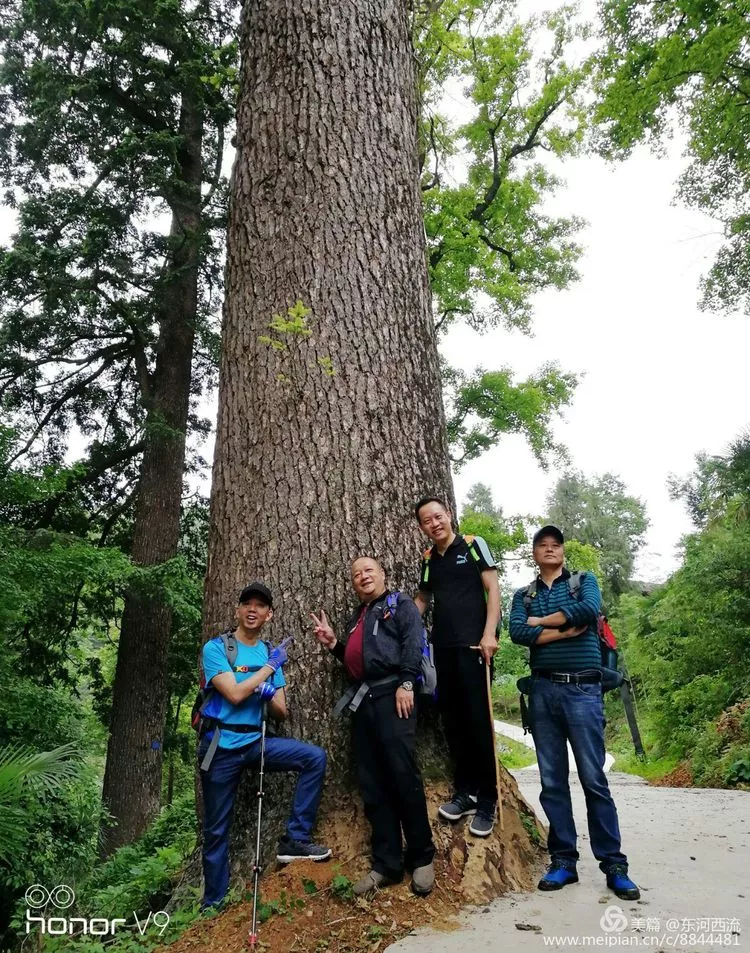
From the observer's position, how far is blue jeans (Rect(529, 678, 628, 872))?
341 centimetres

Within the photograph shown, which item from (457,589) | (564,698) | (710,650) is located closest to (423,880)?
(564,698)

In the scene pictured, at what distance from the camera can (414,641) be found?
3.44 metres

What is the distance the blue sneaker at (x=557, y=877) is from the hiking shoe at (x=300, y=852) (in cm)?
103

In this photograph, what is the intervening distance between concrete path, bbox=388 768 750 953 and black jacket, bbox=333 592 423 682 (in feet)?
3.52

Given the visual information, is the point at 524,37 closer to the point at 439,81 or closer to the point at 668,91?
the point at 439,81

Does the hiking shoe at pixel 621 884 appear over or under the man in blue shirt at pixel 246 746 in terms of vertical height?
under

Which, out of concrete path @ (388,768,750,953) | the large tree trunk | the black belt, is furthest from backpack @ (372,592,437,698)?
the large tree trunk

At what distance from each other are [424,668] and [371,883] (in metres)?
0.97

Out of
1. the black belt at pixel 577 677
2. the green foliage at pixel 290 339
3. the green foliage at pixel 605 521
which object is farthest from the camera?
the green foliage at pixel 605 521

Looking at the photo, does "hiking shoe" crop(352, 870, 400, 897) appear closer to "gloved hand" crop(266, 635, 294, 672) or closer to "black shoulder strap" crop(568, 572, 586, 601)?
"gloved hand" crop(266, 635, 294, 672)

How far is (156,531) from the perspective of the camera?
33.3 ft

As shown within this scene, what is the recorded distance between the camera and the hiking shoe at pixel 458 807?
3.41 metres

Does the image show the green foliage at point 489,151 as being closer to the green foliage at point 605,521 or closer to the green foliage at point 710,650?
the green foliage at point 710,650

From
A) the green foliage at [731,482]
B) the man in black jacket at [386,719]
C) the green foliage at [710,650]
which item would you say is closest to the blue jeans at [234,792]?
the man in black jacket at [386,719]
